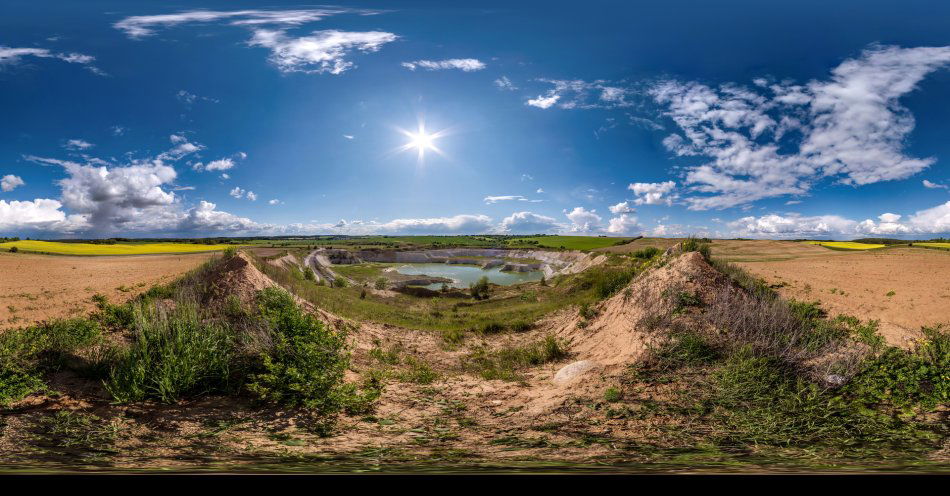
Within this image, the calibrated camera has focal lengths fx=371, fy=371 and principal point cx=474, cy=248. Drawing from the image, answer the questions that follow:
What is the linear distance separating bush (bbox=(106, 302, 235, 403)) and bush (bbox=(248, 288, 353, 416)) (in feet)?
2.25

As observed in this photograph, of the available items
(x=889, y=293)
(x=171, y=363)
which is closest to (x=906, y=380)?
(x=171, y=363)

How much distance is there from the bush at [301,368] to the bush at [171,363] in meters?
0.69

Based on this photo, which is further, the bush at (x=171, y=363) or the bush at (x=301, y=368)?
the bush at (x=301, y=368)

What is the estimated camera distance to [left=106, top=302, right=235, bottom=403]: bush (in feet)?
18.0

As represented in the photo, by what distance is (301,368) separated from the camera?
6.14m

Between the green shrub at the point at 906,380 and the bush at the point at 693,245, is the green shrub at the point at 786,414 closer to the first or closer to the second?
the green shrub at the point at 906,380

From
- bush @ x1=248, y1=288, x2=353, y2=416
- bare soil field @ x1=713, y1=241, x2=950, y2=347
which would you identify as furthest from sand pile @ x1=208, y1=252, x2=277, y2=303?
bare soil field @ x1=713, y1=241, x2=950, y2=347

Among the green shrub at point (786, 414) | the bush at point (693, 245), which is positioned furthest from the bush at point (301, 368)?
the bush at point (693, 245)

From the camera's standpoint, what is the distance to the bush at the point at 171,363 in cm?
548

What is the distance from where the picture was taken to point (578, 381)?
7.22m

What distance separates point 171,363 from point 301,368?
1.88 m

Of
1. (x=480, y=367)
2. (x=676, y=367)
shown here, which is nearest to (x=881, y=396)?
(x=676, y=367)

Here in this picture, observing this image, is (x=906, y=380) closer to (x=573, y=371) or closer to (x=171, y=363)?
(x=573, y=371)

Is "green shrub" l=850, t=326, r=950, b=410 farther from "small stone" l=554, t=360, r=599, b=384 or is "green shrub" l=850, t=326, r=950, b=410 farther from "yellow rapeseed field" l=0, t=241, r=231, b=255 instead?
"yellow rapeseed field" l=0, t=241, r=231, b=255
